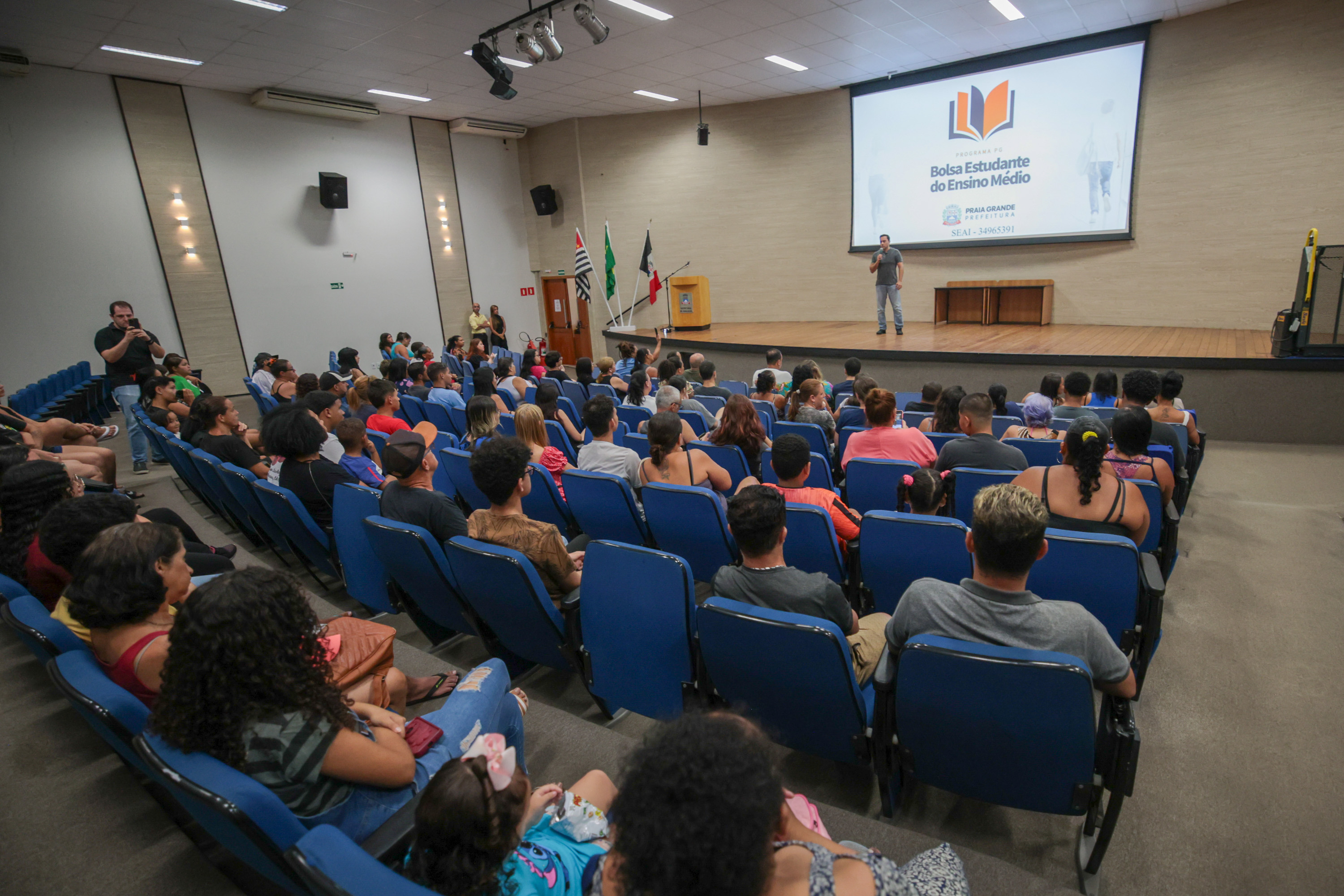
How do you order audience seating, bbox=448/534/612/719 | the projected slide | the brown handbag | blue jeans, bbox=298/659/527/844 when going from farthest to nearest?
the projected slide → audience seating, bbox=448/534/612/719 → the brown handbag → blue jeans, bbox=298/659/527/844

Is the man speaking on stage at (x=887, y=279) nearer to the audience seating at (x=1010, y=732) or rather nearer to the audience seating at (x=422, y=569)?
the audience seating at (x=422, y=569)

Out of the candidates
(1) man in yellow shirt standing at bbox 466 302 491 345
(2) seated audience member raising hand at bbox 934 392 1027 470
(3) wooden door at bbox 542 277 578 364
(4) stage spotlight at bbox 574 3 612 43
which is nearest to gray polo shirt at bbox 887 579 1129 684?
(2) seated audience member raising hand at bbox 934 392 1027 470

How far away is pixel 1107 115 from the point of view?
29.5 feet

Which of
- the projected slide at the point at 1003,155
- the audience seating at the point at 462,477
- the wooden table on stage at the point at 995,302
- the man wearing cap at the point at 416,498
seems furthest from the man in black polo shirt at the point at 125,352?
the wooden table on stage at the point at 995,302

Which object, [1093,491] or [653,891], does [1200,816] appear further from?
[653,891]

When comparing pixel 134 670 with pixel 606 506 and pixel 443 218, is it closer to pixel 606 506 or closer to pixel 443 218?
pixel 606 506

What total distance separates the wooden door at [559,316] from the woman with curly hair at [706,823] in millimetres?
14423

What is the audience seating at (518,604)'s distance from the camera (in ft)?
7.35

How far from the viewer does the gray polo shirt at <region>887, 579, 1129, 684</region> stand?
165cm

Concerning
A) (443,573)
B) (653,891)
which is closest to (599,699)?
(443,573)

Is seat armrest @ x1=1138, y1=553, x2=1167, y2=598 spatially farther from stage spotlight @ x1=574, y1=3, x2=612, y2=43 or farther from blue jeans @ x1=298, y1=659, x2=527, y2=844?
stage spotlight @ x1=574, y1=3, x2=612, y2=43

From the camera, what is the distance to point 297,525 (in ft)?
10.6

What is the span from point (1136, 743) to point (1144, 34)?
1035 cm

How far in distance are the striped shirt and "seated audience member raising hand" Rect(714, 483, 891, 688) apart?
1.13 meters
